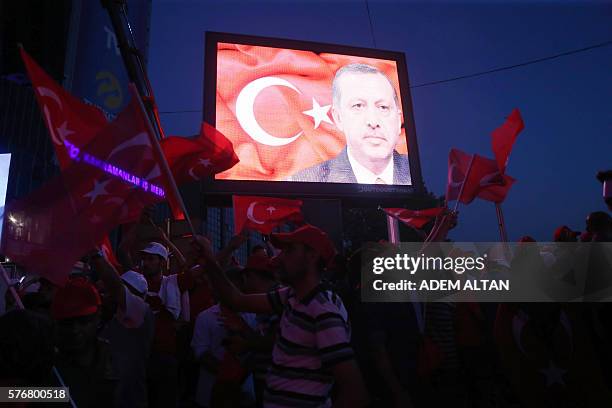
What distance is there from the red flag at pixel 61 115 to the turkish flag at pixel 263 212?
367 cm

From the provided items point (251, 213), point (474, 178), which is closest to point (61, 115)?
point (251, 213)

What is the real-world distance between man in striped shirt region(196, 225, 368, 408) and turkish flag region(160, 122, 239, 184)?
97.0 inches

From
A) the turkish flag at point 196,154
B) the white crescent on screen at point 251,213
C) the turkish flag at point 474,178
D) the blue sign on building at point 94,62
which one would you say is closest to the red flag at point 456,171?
the turkish flag at point 474,178

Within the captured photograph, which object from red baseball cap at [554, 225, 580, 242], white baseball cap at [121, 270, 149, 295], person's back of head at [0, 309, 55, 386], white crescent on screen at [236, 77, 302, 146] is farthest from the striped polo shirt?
white crescent on screen at [236, 77, 302, 146]

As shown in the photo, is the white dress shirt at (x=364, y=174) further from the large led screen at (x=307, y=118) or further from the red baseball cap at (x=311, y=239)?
the red baseball cap at (x=311, y=239)

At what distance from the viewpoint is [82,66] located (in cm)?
1959

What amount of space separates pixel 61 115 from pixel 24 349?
8.09 ft

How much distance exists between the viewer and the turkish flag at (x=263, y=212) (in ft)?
24.7

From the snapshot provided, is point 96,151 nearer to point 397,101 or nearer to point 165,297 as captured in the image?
point 165,297

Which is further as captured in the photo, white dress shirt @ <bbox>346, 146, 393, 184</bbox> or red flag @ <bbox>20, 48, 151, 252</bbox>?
white dress shirt @ <bbox>346, 146, 393, 184</bbox>

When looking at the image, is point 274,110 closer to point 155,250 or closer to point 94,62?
point 155,250

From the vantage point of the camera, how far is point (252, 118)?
9.91 m

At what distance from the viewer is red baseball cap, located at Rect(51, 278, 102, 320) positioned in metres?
2.86

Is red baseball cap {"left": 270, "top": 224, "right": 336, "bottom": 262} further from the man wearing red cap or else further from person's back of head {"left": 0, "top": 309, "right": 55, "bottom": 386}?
person's back of head {"left": 0, "top": 309, "right": 55, "bottom": 386}
